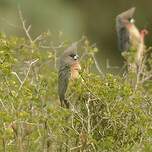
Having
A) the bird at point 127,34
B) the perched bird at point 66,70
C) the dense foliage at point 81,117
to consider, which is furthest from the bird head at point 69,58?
the bird at point 127,34

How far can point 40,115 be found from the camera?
6566 millimetres

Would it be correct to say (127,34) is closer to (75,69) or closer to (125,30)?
(125,30)

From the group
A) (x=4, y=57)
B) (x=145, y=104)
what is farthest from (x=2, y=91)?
(x=145, y=104)

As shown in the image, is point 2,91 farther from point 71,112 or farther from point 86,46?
point 86,46

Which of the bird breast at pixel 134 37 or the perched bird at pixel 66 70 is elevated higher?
the perched bird at pixel 66 70

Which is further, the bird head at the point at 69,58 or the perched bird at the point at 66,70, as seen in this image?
the bird head at the point at 69,58

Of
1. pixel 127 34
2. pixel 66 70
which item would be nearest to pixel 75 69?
pixel 66 70

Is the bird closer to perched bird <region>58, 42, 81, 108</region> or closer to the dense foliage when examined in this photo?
perched bird <region>58, 42, 81, 108</region>

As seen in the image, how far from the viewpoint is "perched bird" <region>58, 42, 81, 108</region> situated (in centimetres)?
744

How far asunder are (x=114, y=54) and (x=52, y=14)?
1567 millimetres

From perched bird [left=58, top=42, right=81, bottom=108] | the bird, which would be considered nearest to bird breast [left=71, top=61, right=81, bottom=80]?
perched bird [left=58, top=42, right=81, bottom=108]

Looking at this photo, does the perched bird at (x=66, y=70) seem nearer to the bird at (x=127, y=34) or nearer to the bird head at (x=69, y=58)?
the bird head at (x=69, y=58)

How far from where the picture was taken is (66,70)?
7691mm

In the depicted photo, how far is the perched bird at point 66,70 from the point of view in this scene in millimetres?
7438
